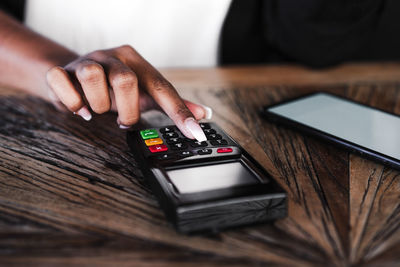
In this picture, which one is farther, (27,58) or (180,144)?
(27,58)

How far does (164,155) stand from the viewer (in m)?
0.33

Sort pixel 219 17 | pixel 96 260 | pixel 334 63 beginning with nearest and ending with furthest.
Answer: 1. pixel 96 260
2. pixel 334 63
3. pixel 219 17

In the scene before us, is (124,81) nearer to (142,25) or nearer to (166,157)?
(166,157)

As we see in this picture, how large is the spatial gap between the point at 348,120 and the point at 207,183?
0.69 feet

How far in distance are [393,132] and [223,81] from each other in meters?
0.29

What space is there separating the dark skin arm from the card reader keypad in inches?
0.4

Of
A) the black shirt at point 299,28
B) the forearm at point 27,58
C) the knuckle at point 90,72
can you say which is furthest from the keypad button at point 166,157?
the black shirt at point 299,28

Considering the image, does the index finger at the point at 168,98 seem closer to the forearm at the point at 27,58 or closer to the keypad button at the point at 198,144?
the keypad button at the point at 198,144

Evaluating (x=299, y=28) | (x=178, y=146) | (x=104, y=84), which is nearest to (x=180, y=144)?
(x=178, y=146)

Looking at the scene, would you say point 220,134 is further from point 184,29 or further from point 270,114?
point 184,29

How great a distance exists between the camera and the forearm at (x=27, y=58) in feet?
1.66

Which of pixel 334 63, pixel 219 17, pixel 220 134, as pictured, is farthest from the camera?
pixel 219 17

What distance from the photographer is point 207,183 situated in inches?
11.1

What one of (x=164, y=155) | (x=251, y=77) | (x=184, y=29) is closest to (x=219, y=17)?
(x=184, y=29)
